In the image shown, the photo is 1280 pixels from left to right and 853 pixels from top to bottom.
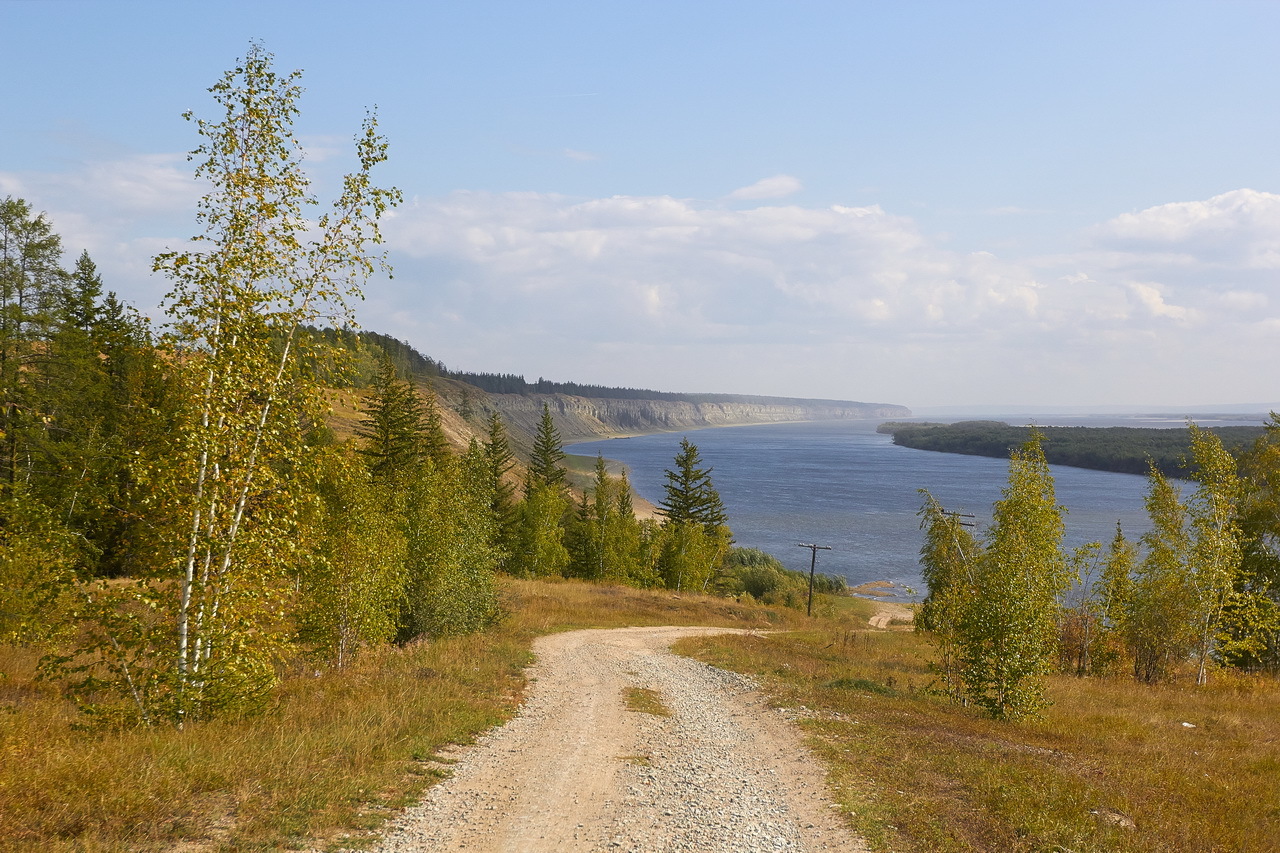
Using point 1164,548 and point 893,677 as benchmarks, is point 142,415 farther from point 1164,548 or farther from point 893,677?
point 1164,548

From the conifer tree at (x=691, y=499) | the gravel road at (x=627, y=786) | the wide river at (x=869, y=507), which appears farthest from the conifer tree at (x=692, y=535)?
the gravel road at (x=627, y=786)

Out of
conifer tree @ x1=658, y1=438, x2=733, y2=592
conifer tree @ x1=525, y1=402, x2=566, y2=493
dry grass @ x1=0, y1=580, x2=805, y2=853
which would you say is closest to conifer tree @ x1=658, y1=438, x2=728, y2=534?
conifer tree @ x1=658, y1=438, x2=733, y2=592

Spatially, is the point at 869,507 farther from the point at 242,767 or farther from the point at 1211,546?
the point at 242,767

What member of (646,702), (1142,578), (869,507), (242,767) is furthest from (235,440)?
(869,507)

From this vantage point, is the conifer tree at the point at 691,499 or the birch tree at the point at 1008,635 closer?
the birch tree at the point at 1008,635

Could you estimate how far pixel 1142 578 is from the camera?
29391 mm

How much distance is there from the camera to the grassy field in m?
7.93

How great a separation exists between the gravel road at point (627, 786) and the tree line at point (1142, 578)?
7054 millimetres

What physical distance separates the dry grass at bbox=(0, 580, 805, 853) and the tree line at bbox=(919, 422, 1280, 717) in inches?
524

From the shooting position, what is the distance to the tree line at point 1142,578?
63.9 ft

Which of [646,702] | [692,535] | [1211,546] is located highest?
[1211,546]

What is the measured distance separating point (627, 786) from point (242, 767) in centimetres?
562

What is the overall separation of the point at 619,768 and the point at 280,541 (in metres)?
6.94

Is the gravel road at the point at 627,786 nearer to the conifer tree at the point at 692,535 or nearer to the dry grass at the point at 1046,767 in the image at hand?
the dry grass at the point at 1046,767
